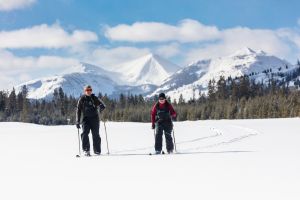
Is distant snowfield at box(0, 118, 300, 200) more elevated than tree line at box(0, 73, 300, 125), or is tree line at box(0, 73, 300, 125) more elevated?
tree line at box(0, 73, 300, 125)

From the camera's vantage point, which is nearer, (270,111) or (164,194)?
(164,194)

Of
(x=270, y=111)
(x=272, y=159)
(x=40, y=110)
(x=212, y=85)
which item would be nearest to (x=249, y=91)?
(x=212, y=85)

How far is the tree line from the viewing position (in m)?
110

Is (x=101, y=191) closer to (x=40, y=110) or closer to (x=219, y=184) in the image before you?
(x=219, y=184)

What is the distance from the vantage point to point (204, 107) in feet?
440

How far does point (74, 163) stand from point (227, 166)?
425 centimetres

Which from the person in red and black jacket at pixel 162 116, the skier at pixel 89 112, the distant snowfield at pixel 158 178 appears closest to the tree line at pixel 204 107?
the person in red and black jacket at pixel 162 116

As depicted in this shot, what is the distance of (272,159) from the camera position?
39.1ft

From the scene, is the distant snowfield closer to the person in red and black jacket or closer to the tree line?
the person in red and black jacket

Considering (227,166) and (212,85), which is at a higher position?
(212,85)

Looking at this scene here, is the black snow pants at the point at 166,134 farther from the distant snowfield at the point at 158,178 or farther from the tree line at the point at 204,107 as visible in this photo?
the tree line at the point at 204,107

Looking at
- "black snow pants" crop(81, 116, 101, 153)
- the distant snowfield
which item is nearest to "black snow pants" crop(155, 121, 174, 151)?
"black snow pants" crop(81, 116, 101, 153)

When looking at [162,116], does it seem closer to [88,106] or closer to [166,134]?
[166,134]

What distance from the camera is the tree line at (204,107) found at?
362 ft
